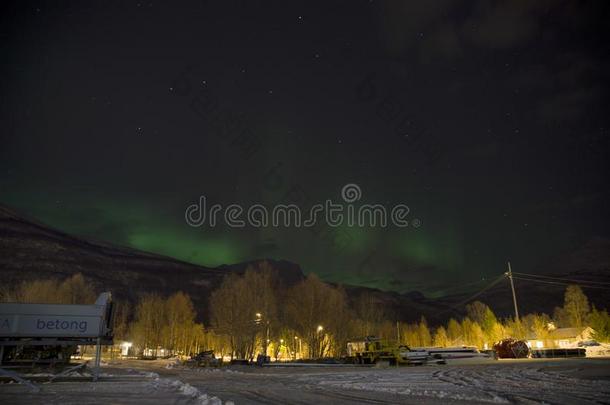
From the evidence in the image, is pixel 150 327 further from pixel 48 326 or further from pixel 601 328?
pixel 601 328

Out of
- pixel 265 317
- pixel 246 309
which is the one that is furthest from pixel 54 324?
pixel 265 317

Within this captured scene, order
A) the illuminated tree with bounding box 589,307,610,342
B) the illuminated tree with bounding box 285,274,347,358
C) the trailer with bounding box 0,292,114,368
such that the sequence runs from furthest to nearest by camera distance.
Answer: the illuminated tree with bounding box 589,307,610,342 → the illuminated tree with bounding box 285,274,347,358 → the trailer with bounding box 0,292,114,368

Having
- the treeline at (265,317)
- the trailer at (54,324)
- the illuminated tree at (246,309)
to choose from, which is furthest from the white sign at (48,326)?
the illuminated tree at (246,309)

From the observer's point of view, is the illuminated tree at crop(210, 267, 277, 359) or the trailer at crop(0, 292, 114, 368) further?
the illuminated tree at crop(210, 267, 277, 359)

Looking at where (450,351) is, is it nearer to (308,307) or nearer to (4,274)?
(308,307)

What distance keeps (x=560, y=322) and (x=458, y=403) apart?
175 meters

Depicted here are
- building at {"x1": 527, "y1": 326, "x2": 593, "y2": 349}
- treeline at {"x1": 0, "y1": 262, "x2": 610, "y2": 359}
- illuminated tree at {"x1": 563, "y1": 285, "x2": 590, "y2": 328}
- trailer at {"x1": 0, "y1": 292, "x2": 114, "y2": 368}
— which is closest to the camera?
trailer at {"x1": 0, "y1": 292, "x2": 114, "y2": 368}

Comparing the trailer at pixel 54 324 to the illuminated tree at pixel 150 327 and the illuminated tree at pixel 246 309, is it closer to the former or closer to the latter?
the illuminated tree at pixel 246 309

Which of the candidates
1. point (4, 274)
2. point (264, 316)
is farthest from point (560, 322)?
point (4, 274)

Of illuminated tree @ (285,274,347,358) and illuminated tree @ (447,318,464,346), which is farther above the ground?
illuminated tree @ (285,274,347,358)

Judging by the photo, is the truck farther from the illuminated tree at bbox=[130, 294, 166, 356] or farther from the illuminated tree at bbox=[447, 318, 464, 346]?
the illuminated tree at bbox=[447, 318, 464, 346]

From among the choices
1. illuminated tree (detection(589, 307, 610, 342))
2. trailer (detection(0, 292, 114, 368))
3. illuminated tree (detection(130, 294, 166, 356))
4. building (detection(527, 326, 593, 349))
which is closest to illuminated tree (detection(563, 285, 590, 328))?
building (detection(527, 326, 593, 349))

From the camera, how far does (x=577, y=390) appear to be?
1277cm

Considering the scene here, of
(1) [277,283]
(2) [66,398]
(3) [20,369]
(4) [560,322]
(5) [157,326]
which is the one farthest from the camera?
(4) [560,322]
